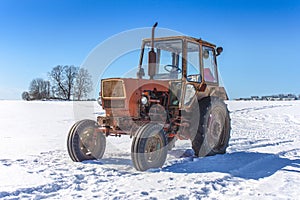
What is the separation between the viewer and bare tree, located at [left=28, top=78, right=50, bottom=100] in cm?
4381

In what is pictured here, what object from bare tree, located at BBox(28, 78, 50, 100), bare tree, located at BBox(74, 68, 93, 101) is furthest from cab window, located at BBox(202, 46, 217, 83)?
bare tree, located at BBox(28, 78, 50, 100)

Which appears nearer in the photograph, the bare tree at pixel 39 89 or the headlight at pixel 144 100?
the headlight at pixel 144 100

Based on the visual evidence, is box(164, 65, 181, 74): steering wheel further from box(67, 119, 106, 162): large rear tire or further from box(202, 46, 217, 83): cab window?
box(67, 119, 106, 162): large rear tire

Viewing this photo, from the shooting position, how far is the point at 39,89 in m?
46.5

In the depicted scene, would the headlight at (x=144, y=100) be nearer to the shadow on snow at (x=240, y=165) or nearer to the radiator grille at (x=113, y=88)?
the radiator grille at (x=113, y=88)

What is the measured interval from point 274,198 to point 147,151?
2.08 meters

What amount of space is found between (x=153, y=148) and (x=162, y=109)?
1014 mm

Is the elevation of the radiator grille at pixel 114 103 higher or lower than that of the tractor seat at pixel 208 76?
lower

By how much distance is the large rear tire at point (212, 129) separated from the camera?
6.43 m

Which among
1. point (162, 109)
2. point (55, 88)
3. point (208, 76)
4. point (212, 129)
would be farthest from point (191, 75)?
point (55, 88)

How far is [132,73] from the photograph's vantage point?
6.91m

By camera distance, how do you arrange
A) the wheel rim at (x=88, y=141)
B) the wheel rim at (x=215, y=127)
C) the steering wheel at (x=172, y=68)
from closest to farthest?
the wheel rim at (x=88, y=141) → the steering wheel at (x=172, y=68) → the wheel rim at (x=215, y=127)

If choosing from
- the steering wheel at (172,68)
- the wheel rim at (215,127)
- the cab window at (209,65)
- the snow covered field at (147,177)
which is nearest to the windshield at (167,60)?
the steering wheel at (172,68)

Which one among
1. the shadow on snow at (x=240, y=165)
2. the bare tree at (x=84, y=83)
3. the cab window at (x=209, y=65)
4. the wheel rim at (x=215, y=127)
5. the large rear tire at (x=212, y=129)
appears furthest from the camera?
the bare tree at (x=84, y=83)
